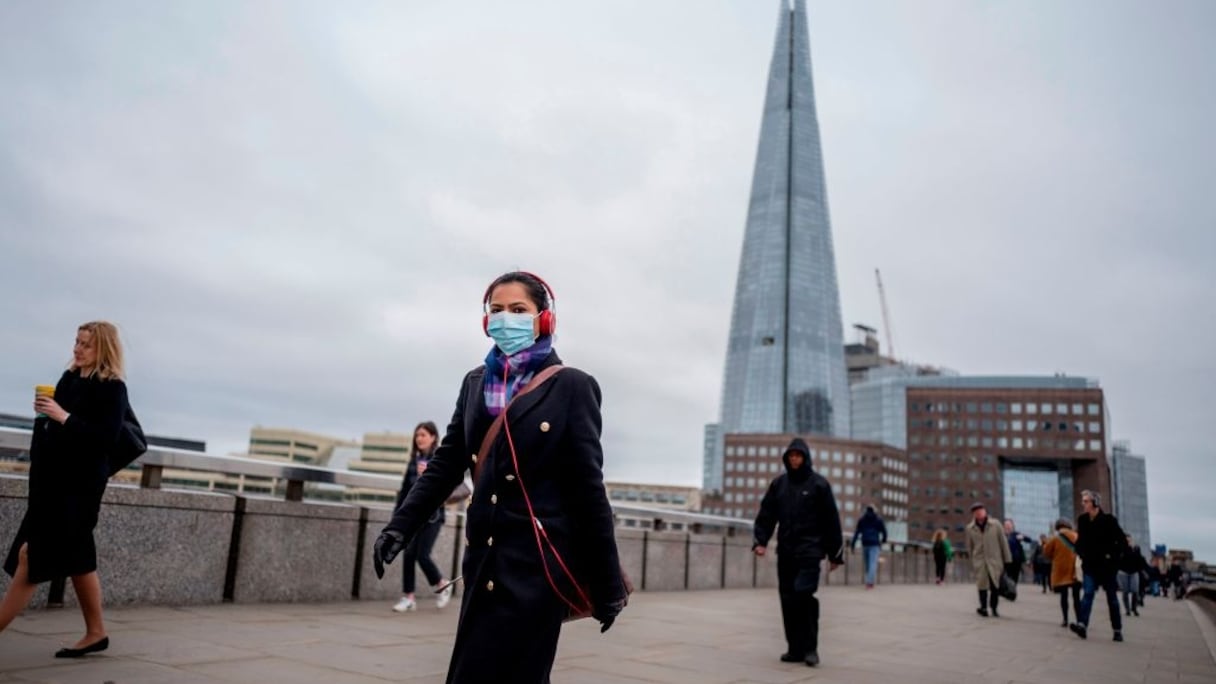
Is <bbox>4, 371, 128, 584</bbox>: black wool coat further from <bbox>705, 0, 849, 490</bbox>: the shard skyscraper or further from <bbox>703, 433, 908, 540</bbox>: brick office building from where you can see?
<bbox>705, 0, 849, 490</bbox>: the shard skyscraper

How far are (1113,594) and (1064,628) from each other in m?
1.89

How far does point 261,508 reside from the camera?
29.7 ft

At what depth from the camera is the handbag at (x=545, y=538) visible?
3.13m

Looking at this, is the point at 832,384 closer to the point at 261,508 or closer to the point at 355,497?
the point at 355,497

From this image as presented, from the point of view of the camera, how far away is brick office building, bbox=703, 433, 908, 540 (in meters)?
168

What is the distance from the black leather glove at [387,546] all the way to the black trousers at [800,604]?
211 inches

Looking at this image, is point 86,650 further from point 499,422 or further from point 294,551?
point 499,422

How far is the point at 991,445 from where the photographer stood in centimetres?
16112

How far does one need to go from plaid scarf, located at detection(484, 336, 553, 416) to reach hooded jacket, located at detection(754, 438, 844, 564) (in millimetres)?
5213

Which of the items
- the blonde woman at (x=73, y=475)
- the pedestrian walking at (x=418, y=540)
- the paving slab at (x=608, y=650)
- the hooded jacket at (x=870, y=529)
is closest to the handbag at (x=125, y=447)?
the blonde woman at (x=73, y=475)

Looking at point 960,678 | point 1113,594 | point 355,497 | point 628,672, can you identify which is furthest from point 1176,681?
point 355,497

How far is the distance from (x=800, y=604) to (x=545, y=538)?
561 cm

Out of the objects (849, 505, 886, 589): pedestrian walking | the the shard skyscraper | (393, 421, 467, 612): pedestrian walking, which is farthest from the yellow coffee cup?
the the shard skyscraper

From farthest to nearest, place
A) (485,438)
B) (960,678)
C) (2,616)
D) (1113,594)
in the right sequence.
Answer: (1113,594) < (960,678) < (2,616) < (485,438)
